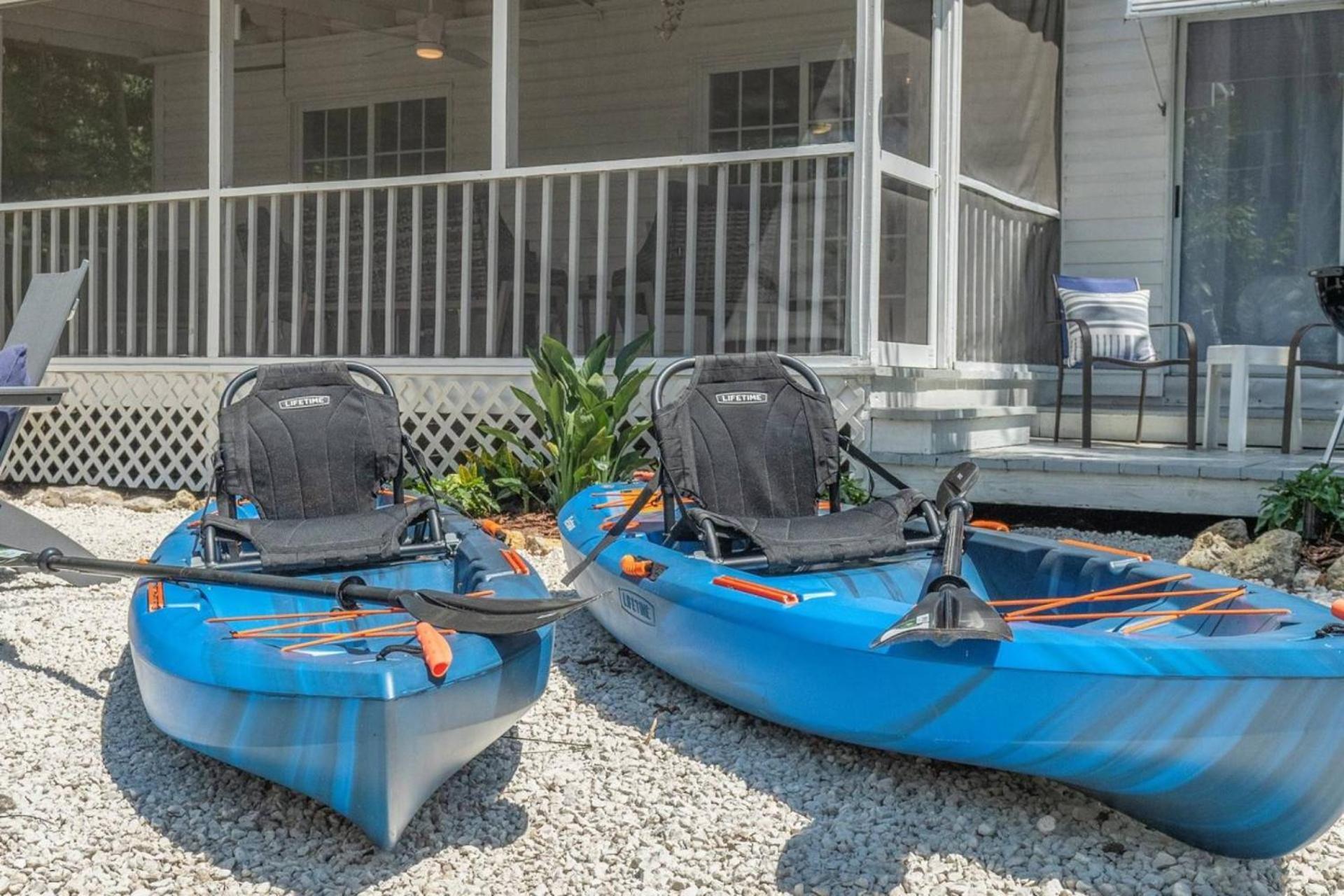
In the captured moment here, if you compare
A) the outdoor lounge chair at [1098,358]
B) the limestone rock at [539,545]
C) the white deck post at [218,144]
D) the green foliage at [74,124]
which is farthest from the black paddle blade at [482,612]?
the green foliage at [74,124]

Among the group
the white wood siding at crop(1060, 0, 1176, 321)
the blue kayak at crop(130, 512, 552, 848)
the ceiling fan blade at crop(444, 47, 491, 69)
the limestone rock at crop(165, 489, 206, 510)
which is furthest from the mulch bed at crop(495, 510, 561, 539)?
the ceiling fan blade at crop(444, 47, 491, 69)

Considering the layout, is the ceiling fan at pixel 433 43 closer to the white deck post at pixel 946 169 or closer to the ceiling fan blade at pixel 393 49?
the ceiling fan blade at pixel 393 49

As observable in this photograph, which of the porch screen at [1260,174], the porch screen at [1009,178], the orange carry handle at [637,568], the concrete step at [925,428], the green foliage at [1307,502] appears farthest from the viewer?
the porch screen at [1260,174]

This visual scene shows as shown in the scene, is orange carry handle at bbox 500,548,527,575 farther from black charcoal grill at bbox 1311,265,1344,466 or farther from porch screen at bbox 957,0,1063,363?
porch screen at bbox 957,0,1063,363

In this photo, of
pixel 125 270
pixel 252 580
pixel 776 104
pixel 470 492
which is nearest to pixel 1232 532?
pixel 470 492

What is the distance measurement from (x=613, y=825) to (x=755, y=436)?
5.27 ft

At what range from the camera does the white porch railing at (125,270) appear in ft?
27.8

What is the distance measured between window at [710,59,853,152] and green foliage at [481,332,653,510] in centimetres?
333

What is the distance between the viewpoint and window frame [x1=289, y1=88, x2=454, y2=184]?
37.0 feet

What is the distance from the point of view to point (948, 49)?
7.23m

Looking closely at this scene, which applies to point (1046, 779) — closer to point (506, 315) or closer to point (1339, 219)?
point (506, 315)

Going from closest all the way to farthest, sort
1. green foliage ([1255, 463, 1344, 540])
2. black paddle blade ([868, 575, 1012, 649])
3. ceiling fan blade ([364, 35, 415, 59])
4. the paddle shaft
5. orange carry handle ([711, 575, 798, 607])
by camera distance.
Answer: black paddle blade ([868, 575, 1012, 649]), the paddle shaft, orange carry handle ([711, 575, 798, 607]), green foliage ([1255, 463, 1344, 540]), ceiling fan blade ([364, 35, 415, 59])

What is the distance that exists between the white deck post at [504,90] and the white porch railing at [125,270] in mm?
2036

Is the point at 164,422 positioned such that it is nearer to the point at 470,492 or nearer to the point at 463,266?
the point at 463,266
